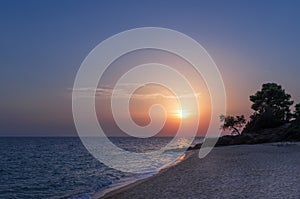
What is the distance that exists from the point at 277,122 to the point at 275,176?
53.3m

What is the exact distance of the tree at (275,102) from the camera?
6888cm

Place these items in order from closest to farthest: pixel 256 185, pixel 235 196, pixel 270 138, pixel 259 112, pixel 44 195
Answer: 1. pixel 235 196
2. pixel 256 185
3. pixel 44 195
4. pixel 270 138
5. pixel 259 112

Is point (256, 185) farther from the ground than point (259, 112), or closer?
closer

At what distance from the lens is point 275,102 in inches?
2753

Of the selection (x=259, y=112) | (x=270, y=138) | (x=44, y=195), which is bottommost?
(x=44, y=195)

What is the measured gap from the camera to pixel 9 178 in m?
33.3

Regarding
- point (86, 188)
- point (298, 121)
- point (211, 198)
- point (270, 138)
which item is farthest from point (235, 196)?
point (298, 121)

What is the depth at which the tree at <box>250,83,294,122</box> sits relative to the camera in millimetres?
68875

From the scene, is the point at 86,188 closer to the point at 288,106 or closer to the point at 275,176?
the point at 275,176

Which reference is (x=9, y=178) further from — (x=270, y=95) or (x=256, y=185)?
(x=270, y=95)

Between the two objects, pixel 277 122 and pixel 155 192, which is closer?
pixel 155 192

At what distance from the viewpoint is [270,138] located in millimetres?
55688

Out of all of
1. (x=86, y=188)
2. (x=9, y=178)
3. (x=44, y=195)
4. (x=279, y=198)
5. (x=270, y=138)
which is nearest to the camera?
(x=279, y=198)

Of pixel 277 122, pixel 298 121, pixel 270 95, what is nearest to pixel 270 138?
pixel 298 121
